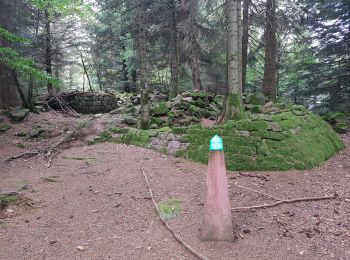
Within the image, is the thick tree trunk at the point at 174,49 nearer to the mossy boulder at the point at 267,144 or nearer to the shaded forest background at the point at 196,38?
the shaded forest background at the point at 196,38

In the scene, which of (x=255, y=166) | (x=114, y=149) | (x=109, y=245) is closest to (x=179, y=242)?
(x=109, y=245)

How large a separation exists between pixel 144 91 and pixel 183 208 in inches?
208

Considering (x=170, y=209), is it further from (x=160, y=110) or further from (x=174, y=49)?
(x=174, y=49)

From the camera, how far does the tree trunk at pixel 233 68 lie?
24.7 ft

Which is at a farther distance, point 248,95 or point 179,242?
point 248,95

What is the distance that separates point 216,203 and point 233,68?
486 centimetres

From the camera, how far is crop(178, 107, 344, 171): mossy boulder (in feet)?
21.0

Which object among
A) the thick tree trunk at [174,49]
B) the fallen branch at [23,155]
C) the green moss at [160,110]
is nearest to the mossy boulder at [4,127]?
the fallen branch at [23,155]

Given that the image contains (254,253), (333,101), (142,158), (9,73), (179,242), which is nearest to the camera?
(254,253)

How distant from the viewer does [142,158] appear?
24.1 feet

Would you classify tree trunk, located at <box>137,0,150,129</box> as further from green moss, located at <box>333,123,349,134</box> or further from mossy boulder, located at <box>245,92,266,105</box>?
green moss, located at <box>333,123,349,134</box>

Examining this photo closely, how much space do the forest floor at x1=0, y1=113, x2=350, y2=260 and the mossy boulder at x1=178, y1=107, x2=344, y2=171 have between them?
0.29 m

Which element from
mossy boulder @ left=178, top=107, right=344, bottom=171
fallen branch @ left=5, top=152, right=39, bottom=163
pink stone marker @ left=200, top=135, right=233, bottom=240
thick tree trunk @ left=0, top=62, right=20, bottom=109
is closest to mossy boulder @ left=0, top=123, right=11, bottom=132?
thick tree trunk @ left=0, top=62, right=20, bottom=109

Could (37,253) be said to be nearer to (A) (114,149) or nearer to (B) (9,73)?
(A) (114,149)
